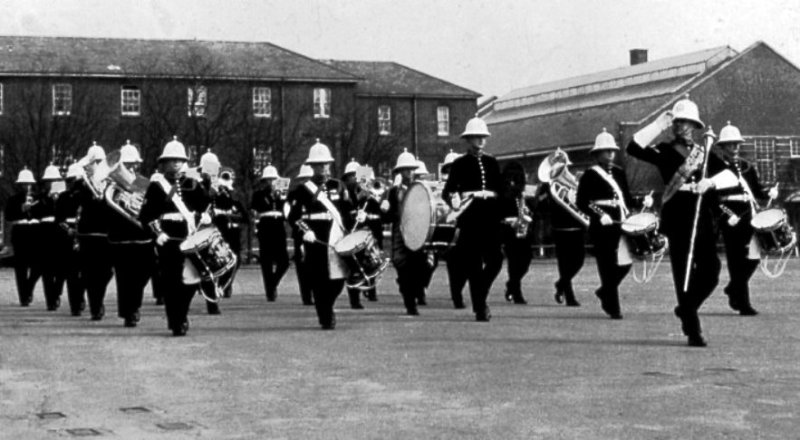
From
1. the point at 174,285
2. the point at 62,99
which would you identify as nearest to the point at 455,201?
the point at 174,285

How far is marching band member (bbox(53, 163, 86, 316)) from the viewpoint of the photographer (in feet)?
67.8

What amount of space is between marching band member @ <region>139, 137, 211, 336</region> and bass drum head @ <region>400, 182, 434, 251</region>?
3483 millimetres

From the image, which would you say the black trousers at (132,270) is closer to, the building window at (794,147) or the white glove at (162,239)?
the white glove at (162,239)

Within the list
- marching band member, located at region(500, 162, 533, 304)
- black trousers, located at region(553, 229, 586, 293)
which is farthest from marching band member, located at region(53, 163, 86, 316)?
black trousers, located at region(553, 229, 586, 293)

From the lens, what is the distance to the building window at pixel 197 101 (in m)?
65.0

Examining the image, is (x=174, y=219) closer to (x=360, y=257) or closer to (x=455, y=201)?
(x=360, y=257)

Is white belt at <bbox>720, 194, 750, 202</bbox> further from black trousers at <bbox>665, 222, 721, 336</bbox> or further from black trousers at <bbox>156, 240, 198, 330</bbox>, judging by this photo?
black trousers at <bbox>156, 240, 198, 330</bbox>

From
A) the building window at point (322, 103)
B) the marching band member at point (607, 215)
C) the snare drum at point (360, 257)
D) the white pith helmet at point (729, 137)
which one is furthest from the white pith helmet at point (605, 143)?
the building window at point (322, 103)

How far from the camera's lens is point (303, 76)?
77688 millimetres

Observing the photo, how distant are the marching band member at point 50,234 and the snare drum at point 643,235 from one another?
28.9ft

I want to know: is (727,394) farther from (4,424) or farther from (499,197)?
(499,197)

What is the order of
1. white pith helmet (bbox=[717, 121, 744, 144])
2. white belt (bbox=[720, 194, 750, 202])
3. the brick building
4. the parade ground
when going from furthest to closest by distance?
the brick building
white pith helmet (bbox=[717, 121, 744, 144])
white belt (bbox=[720, 194, 750, 202])
the parade ground

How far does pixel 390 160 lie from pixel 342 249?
55.9 meters

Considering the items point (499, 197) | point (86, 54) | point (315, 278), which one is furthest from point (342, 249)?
point (86, 54)
